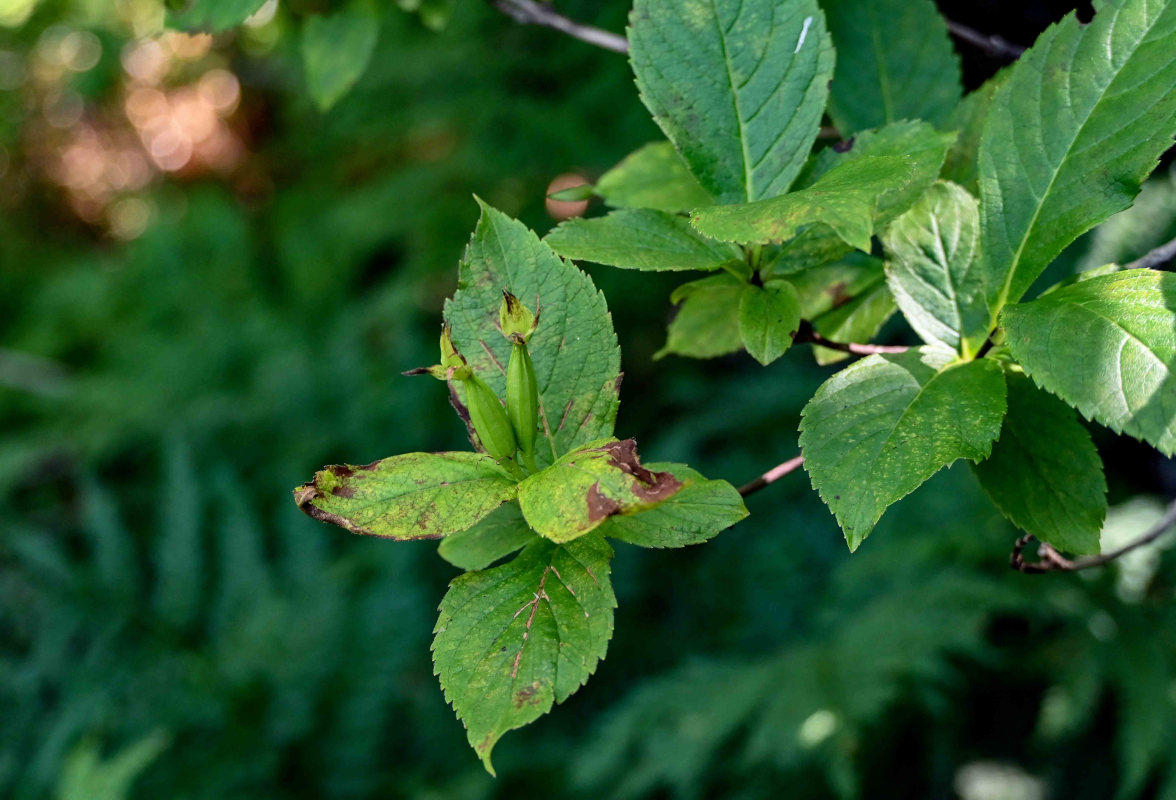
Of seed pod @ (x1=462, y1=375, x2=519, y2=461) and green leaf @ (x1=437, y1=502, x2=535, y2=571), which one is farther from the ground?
seed pod @ (x1=462, y1=375, x2=519, y2=461)

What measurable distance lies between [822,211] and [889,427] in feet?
0.37

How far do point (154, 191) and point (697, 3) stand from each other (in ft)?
18.5

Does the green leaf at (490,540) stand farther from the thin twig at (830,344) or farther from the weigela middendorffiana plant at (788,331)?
the thin twig at (830,344)

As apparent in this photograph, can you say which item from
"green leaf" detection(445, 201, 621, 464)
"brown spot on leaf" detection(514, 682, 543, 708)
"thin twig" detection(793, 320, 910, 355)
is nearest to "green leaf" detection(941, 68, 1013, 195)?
"thin twig" detection(793, 320, 910, 355)

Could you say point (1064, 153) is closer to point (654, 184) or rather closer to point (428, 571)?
point (654, 184)

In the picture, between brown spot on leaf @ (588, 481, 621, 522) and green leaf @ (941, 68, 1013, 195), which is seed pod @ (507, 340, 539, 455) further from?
green leaf @ (941, 68, 1013, 195)

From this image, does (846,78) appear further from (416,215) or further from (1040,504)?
(416,215)

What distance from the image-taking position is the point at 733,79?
50 centimetres

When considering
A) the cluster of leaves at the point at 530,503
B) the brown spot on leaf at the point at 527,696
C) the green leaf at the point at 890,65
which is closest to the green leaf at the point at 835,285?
the green leaf at the point at 890,65

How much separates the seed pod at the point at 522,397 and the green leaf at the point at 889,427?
138mm

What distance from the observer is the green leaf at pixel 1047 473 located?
18.0 inches

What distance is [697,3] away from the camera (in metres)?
0.50

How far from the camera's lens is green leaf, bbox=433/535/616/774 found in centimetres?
40

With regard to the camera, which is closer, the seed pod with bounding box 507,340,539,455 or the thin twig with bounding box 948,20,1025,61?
the seed pod with bounding box 507,340,539,455
